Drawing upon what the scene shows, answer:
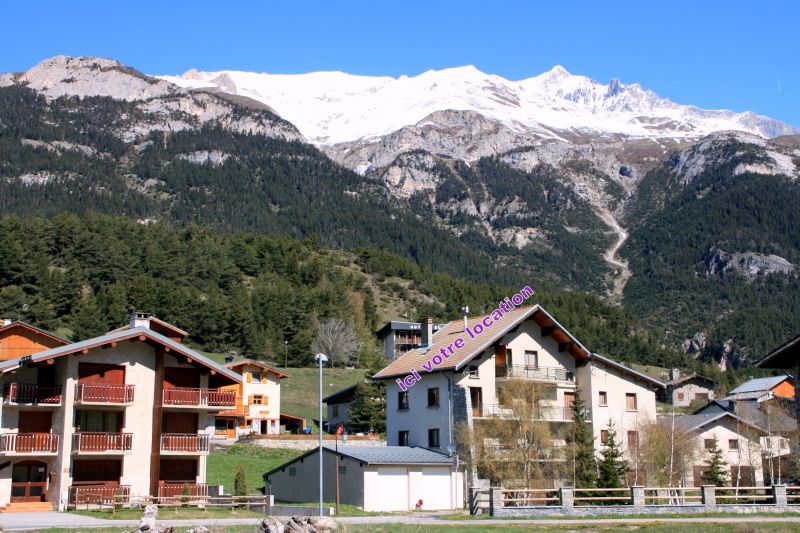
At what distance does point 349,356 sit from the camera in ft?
456

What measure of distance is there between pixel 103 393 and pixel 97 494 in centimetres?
510

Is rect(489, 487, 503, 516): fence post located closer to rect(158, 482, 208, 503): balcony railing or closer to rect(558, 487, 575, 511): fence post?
rect(558, 487, 575, 511): fence post

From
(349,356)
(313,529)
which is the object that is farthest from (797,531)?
(349,356)

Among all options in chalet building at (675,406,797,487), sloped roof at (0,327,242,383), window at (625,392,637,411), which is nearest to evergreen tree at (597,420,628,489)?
window at (625,392,637,411)

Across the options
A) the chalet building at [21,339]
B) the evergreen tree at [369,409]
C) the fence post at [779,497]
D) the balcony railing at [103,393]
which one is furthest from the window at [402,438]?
the fence post at [779,497]

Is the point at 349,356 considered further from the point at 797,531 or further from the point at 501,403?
the point at 797,531

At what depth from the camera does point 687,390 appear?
138875mm

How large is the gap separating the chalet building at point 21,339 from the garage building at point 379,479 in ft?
62.5

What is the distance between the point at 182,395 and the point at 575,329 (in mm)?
142163

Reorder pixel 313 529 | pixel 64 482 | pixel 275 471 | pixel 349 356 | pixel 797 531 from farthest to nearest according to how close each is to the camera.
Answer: pixel 349 356 → pixel 275 471 → pixel 64 482 → pixel 797 531 → pixel 313 529

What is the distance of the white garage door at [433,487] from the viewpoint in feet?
178

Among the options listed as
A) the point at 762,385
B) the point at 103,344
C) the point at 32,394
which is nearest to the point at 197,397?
the point at 103,344

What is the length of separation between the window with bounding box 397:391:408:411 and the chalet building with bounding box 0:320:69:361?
76.3 feet

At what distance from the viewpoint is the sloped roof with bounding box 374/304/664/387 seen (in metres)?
59.8
